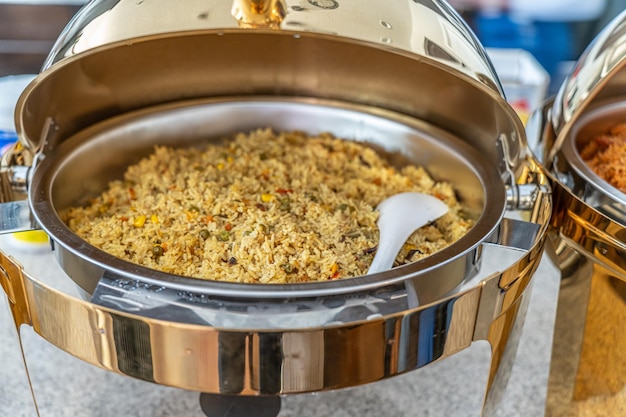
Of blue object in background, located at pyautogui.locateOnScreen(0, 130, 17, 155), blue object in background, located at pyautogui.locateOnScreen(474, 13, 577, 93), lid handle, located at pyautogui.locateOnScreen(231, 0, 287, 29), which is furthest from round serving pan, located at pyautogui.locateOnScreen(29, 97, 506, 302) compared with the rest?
blue object in background, located at pyautogui.locateOnScreen(474, 13, 577, 93)

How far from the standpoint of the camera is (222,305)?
2.48 ft

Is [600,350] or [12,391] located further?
[12,391]

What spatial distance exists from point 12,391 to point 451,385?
74 centimetres

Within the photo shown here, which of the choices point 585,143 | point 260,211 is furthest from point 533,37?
point 260,211

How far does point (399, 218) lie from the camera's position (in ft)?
3.45

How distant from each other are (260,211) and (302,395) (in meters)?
0.28

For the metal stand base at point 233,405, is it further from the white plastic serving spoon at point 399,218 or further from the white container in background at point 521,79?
the white container in background at point 521,79

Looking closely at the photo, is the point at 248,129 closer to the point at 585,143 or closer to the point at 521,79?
the point at 585,143

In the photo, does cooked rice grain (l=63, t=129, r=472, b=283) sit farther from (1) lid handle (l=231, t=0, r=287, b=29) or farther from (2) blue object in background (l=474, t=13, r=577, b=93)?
(2) blue object in background (l=474, t=13, r=577, b=93)

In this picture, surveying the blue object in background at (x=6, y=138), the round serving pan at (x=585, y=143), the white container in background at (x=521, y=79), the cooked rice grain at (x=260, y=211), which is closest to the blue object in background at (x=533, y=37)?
the white container in background at (x=521, y=79)

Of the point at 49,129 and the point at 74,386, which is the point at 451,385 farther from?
the point at 49,129

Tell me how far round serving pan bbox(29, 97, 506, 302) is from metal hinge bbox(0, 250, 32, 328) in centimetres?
6

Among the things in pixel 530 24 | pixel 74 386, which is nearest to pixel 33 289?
pixel 74 386

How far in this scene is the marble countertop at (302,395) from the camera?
104cm
